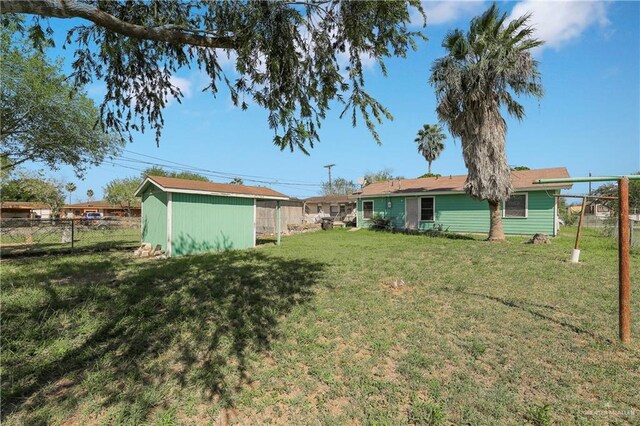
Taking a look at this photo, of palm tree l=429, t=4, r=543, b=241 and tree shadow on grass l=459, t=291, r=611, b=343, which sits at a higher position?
palm tree l=429, t=4, r=543, b=241

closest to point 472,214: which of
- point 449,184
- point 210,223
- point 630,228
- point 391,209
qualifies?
point 449,184

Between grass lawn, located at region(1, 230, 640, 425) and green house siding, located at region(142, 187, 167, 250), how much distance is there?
4177 millimetres

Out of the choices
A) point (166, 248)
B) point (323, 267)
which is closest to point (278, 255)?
point (323, 267)

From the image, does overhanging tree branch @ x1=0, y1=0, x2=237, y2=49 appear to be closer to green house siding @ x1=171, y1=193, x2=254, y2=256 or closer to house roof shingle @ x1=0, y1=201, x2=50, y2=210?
green house siding @ x1=171, y1=193, x2=254, y2=256

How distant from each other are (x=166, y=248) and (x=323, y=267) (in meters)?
5.83

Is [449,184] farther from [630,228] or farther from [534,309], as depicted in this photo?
[534,309]

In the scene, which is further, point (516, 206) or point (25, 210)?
point (25, 210)

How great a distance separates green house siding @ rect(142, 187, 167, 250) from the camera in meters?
10.9

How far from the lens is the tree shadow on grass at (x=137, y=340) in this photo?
2.76 m

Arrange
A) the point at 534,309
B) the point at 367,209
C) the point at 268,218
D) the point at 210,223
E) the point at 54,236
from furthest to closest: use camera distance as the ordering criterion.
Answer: the point at 268,218 → the point at 367,209 → the point at 54,236 → the point at 210,223 → the point at 534,309

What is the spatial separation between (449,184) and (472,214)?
8.96ft

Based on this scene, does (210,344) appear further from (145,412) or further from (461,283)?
(461,283)

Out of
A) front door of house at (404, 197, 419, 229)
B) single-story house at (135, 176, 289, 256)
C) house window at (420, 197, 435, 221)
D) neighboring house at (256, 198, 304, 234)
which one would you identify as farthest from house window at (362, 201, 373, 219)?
single-story house at (135, 176, 289, 256)

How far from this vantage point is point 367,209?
22.0 m
